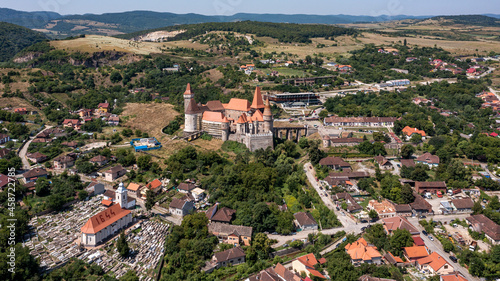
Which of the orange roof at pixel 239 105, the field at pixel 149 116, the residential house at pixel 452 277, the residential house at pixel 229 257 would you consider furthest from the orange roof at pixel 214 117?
the residential house at pixel 452 277

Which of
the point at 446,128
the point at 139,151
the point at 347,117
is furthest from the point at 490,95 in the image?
the point at 139,151

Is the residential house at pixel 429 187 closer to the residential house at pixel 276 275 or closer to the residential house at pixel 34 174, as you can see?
the residential house at pixel 276 275

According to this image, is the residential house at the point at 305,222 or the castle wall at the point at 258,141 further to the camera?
the castle wall at the point at 258,141

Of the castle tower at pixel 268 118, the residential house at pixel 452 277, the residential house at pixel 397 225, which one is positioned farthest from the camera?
the castle tower at pixel 268 118

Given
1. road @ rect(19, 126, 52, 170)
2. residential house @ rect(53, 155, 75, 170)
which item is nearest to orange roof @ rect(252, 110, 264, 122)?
residential house @ rect(53, 155, 75, 170)

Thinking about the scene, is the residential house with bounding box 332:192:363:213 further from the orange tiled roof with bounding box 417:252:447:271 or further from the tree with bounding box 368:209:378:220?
the orange tiled roof with bounding box 417:252:447:271
